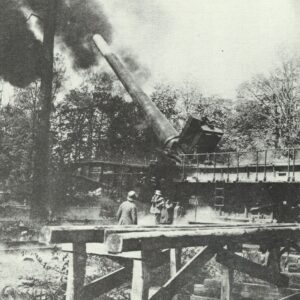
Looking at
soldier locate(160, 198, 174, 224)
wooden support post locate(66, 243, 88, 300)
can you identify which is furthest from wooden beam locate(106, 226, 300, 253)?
soldier locate(160, 198, 174, 224)

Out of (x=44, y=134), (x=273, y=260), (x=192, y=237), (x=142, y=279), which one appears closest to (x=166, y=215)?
(x=273, y=260)

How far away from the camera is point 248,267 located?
485cm

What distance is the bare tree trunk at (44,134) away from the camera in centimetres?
1678

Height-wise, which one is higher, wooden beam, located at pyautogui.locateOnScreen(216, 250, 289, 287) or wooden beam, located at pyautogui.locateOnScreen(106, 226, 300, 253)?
wooden beam, located at pyautogui.locateOnScreen(106, 226, 300, 253)

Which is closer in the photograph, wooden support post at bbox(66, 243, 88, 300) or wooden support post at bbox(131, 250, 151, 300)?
wooden support post at bbox(131, 250, 151, 300)

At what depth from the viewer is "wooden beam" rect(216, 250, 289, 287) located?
4568mm

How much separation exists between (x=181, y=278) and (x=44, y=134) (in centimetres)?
1421

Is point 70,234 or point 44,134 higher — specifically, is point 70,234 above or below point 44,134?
below

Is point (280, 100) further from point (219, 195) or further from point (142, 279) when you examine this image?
point (142, 279)

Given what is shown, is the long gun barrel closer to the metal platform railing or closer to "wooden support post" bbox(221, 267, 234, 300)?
the metal platform railing

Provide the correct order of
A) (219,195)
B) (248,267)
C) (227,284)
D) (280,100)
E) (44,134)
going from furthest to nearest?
(280,100)
(44,134)
(219,195)
(248,267)
(227,284)

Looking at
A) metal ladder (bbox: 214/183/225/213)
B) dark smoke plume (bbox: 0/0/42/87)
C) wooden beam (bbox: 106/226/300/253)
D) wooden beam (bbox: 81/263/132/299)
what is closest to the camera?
wooden beam (bbox: 106/226/300/253)

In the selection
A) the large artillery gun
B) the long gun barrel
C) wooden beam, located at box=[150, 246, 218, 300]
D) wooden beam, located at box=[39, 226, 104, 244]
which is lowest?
wooden beam, located at box=[150, 246, 218, 300]

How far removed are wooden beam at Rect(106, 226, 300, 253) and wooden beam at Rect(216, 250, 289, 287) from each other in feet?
0.78
